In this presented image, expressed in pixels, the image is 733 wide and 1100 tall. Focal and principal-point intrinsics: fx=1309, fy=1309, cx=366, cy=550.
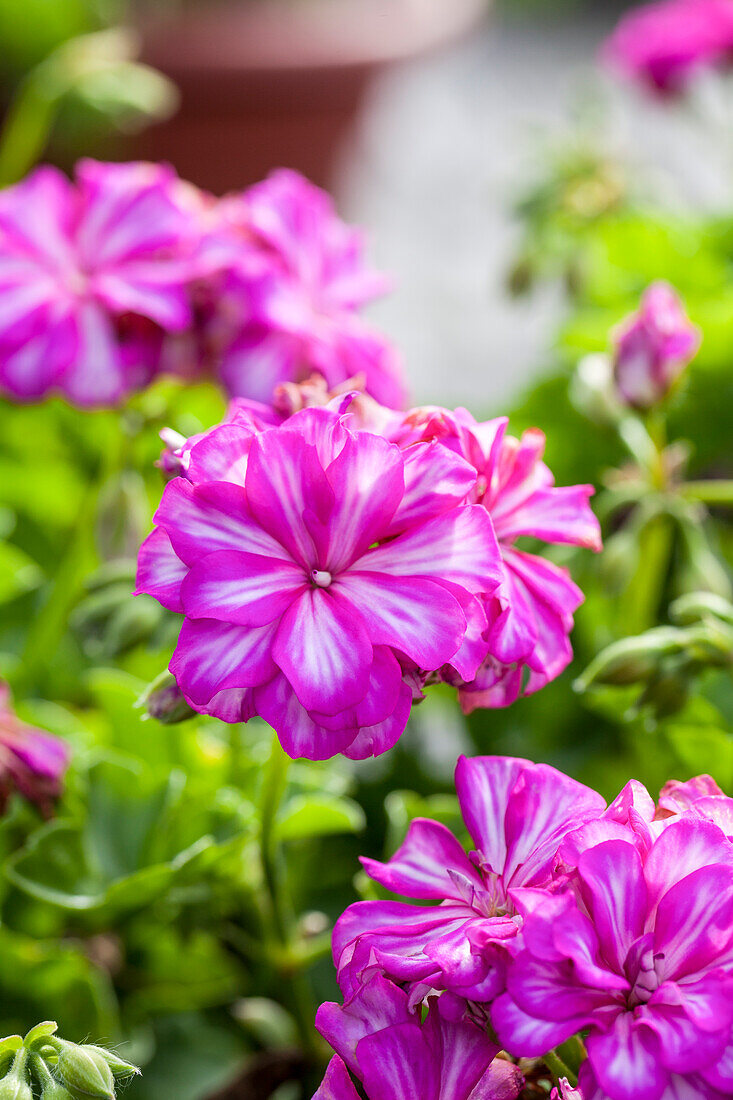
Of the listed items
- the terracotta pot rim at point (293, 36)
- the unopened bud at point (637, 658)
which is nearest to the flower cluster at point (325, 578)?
the unopened bud at point (637, 658)

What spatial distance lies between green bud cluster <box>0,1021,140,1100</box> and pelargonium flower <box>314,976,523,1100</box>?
4cm

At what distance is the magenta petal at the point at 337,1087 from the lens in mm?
281

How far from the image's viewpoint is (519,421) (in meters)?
0.71

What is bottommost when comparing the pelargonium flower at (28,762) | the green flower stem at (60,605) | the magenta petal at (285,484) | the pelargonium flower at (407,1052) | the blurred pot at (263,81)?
the blurred pot at (263,81)

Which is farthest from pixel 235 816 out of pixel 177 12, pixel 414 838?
pixel 177 12

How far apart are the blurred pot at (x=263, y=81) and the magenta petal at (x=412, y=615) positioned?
1.42 m

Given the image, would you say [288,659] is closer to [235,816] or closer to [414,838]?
[414,838]

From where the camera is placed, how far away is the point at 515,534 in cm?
34

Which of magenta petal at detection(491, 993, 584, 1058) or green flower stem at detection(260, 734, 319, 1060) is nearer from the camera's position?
magenta petal at detection(491, 993, 584, 1058)

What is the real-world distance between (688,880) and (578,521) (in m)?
0.11

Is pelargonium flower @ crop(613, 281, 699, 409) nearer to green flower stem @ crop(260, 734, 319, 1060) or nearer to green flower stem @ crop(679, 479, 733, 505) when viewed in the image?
green flower stem @ crop(679, 479, 733, 505)

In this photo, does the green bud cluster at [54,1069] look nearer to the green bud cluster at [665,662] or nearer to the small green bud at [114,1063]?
the small green bud at [114,1063]

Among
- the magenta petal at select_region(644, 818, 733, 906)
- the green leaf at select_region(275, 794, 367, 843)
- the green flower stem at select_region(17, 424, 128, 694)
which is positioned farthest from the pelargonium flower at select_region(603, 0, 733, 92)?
the magenta petal at select_region(644, 818, 733, 906)

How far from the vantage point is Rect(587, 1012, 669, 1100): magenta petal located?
0.24 meters
